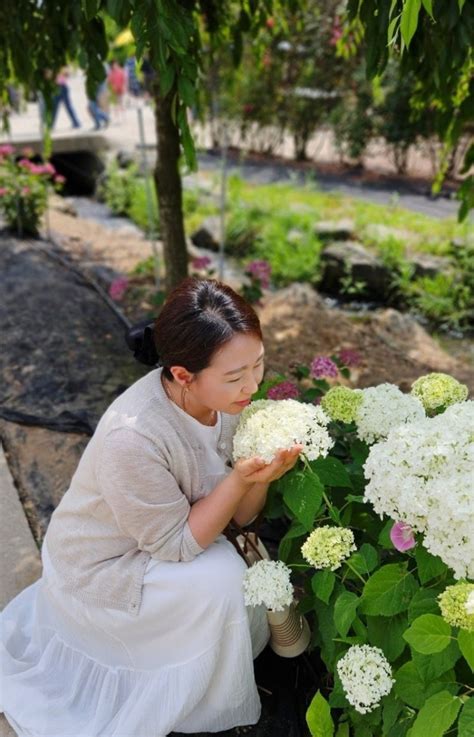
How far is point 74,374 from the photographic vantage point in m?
3.69

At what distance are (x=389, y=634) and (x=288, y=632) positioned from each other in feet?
1.30

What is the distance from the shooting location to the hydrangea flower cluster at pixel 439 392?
167cm

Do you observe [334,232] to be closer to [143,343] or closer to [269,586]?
[143,343]

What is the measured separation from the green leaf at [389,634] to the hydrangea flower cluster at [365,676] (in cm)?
3

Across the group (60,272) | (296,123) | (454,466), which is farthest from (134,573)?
(296,123)

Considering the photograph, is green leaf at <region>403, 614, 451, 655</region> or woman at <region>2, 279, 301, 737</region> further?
woman at <region>2, 279, 301, 737</region>

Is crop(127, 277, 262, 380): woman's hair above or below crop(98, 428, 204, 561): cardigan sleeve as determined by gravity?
above

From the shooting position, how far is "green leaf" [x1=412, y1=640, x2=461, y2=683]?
1.29 m

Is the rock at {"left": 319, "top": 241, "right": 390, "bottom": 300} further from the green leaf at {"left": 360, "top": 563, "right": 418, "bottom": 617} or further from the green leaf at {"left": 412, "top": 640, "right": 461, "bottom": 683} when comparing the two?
the green leaf at {"left": 412, "top": 640, "right": 461, "bottom": 683}

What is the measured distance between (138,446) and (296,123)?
9907 mm

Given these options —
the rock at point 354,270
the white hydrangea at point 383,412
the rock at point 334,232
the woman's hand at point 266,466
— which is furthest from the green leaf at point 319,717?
the rock at point 334,232

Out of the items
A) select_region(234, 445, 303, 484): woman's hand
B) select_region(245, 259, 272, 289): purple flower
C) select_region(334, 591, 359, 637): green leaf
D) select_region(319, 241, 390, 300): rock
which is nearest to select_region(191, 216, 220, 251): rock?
select_region(319, 241, 390, 300): rock

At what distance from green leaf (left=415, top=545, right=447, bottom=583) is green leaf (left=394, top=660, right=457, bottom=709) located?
17 cm

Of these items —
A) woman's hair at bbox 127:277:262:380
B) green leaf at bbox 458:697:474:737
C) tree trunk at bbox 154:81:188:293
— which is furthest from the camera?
tree trunk at bbox 154:81:188:293
